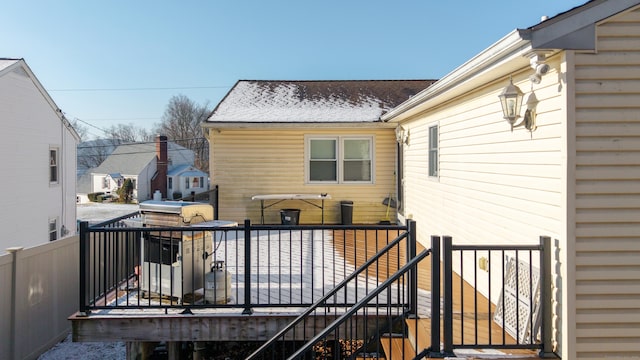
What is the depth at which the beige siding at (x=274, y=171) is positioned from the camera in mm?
10828

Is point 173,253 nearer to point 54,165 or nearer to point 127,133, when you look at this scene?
point 54,165

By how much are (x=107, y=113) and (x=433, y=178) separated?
182 feet

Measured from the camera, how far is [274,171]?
1086 centimetres

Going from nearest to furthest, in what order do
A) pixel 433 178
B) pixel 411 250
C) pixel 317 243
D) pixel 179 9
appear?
pixel 411 250 < pixel 433 178 < pixel 317 243 < pixel 179 9

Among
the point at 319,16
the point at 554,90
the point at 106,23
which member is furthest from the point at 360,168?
the point at 106,23

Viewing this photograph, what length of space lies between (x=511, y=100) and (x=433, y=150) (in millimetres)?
3274

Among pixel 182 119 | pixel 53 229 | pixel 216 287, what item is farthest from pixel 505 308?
pixel 182 119

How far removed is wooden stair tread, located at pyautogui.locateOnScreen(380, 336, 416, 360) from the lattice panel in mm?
886

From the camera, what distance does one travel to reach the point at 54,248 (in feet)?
20.2

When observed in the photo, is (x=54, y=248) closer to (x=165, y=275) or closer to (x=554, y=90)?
(x=165, y=275)

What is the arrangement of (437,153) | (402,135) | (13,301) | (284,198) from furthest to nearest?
(284,198) < (402,135) < (437,153) < (13,301)

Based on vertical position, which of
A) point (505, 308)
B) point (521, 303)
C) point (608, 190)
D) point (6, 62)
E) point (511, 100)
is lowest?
point (505, 308)

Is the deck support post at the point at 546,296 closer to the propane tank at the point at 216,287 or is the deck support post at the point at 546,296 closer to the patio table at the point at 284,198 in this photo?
the propane tank at the point at 216,287

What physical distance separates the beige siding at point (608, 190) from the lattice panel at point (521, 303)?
1.16 feet
